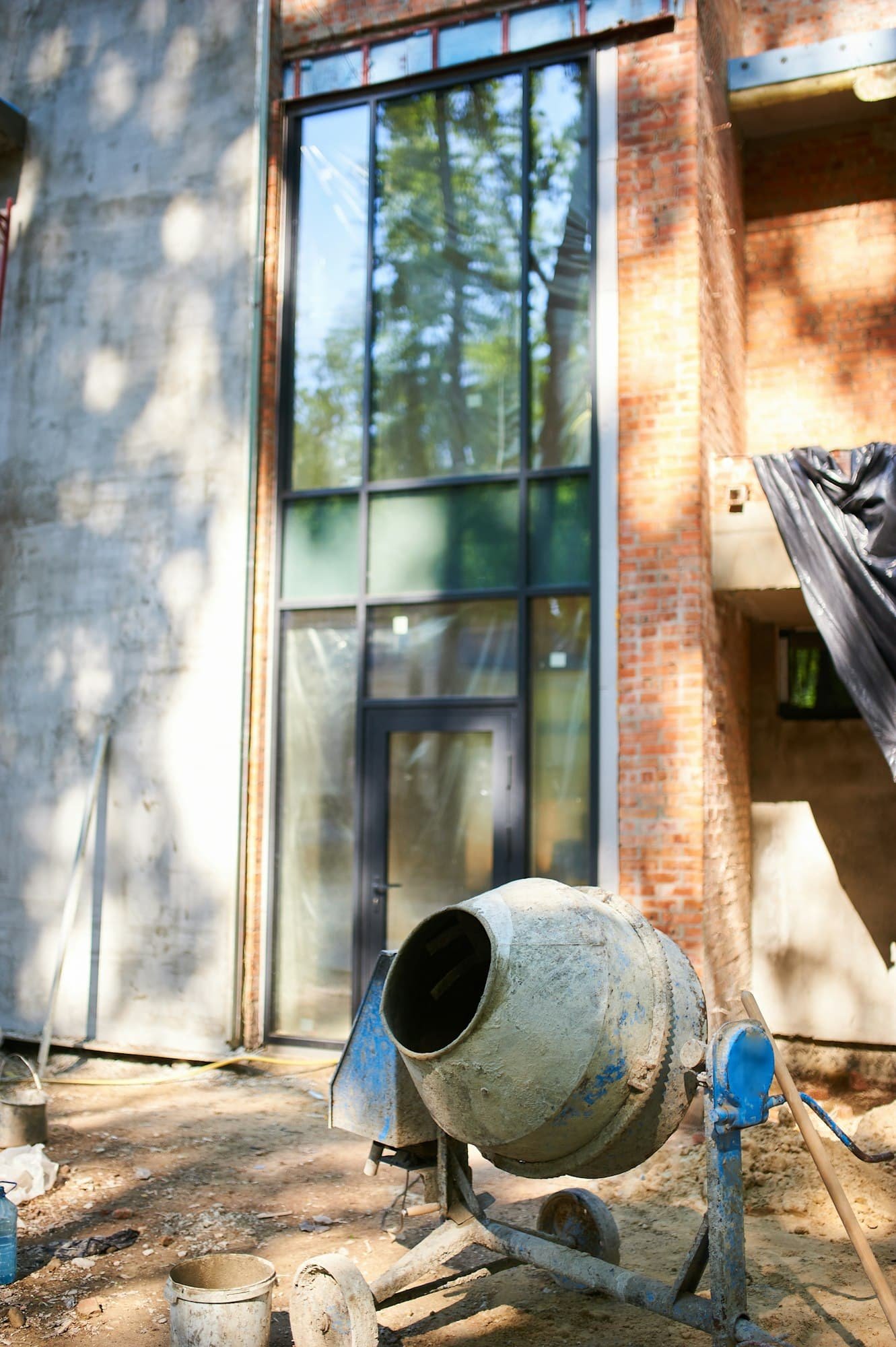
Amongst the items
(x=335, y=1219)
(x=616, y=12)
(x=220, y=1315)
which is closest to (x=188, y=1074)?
(x=335, y=1219)

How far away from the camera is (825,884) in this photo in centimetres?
860

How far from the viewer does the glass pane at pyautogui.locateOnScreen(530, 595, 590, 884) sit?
7.71 metres

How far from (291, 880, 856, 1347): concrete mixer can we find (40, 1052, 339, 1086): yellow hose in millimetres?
3724

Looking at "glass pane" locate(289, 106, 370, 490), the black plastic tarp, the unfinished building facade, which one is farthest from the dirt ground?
"glass pane" locate(289, 106, 370, 490)

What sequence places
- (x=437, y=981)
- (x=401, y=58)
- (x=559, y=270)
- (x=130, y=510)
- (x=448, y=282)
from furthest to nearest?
(x=130, y=510) < (x=401, y=58) < (x=448, y=282) < (x=559, y=270) < (x=437, y=981)

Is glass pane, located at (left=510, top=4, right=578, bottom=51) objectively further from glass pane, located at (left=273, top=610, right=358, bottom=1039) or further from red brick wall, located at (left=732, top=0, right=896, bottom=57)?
glass pane, located at (left=273, top=610, right=358, bottom=1039)

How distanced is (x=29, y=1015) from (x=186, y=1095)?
6.63ft

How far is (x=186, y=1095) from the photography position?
7.69 meters

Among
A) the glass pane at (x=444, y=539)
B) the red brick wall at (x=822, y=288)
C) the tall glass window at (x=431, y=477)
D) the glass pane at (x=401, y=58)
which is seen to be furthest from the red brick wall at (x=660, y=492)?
the red brick wall at (x=822, y=288)

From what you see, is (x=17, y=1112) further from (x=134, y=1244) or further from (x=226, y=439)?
(x=226, y=439)

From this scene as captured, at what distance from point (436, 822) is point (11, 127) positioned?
22.6 feet

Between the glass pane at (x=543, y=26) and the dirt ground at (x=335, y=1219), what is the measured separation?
7247mm

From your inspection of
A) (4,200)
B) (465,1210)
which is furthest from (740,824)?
(4,200)

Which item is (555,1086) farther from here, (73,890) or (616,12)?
(616,12)
